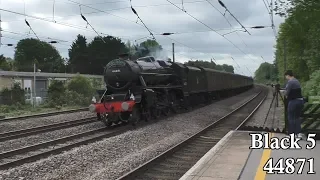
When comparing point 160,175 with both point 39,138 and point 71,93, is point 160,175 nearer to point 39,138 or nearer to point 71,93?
point 39,138

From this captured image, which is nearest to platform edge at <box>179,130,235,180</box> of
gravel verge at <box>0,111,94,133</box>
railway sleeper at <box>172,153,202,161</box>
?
railway sleeper at <box>172,153,202,161</box>

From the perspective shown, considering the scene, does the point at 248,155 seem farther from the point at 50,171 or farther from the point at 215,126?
the point at 215,126

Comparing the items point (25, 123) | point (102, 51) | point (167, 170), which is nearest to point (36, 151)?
point (167, 170)

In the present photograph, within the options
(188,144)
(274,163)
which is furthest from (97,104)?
(274,163)

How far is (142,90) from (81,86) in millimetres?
19436

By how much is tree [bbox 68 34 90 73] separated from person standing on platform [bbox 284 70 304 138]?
69181mm

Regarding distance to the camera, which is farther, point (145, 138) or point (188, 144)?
point (145, 138)

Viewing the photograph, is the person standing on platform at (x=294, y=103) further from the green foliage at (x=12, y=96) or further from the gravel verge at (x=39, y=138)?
the green foliage at (x=12, y=96)

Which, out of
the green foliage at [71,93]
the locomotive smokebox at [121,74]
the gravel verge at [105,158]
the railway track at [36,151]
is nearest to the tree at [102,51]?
the green foliage at [71,93]

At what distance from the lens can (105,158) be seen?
977 cm

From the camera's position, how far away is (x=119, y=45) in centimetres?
7331

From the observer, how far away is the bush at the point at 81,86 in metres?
35.2

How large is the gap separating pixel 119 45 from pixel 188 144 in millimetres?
63000

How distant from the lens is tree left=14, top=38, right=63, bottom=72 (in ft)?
286
